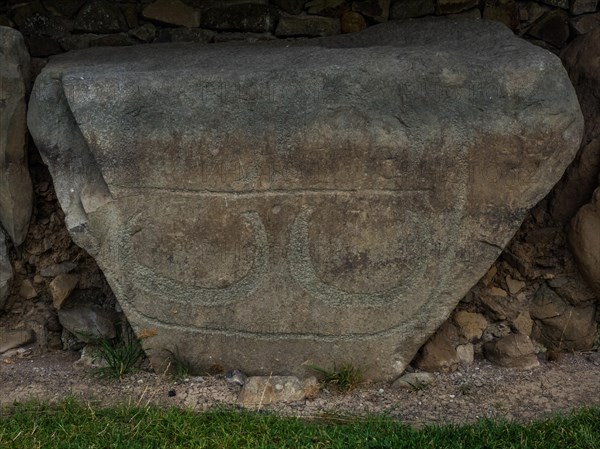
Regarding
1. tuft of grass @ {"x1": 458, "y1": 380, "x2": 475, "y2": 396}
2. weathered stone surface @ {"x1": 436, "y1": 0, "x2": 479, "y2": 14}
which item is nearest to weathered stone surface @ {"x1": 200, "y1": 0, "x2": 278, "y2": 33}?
weathered stone surface @ {"x1": 436, "y1": 0, "x2": 479, "y2": 14}

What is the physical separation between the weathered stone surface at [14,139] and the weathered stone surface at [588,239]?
2424 millimetres

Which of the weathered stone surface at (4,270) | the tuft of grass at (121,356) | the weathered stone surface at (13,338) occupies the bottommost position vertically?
the weathered stone surface at (13,338)

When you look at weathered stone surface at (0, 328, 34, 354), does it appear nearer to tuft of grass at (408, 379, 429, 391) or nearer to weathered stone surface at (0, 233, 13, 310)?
weathered stone surface at (0, 233, 13, 310)

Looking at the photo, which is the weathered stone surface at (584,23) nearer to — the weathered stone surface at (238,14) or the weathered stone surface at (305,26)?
the weathered stone surface at (305,26)

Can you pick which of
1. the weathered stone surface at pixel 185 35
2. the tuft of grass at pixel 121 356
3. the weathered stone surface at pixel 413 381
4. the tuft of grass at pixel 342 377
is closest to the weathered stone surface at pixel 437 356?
the weathered stone surface at pixel 413 381

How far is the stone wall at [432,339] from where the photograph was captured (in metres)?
3.70

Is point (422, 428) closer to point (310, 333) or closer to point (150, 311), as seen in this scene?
point (310, 333)

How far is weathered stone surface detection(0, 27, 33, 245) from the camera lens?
3.49 m

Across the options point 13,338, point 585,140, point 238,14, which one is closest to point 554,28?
point 585,140

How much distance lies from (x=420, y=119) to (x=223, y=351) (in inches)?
49.6

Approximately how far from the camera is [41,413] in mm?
3178

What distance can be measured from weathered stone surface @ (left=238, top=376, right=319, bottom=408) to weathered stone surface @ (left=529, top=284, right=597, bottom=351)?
3.62 feet

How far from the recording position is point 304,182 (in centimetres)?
325

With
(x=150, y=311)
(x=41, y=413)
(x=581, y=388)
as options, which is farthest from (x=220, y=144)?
(x=581, y=388)
